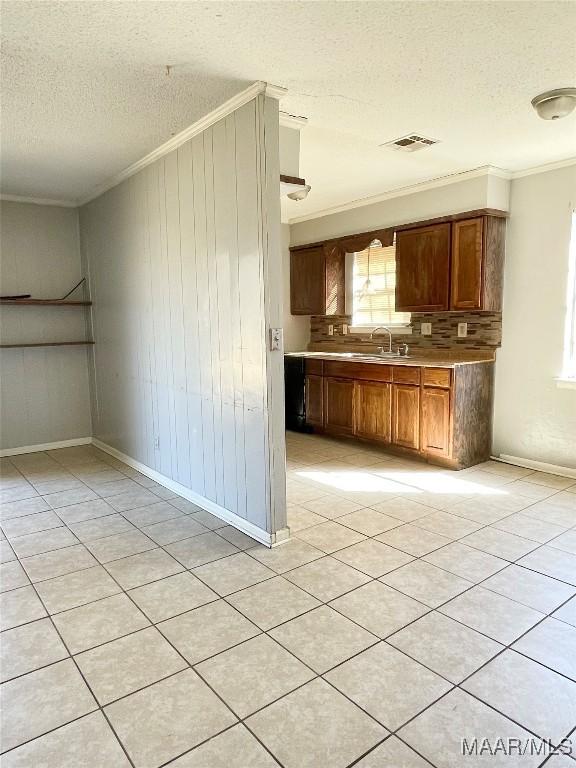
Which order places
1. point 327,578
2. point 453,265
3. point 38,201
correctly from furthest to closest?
point 38,201
point 453,265
point 327,578

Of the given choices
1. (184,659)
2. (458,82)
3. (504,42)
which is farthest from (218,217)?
(184,659)

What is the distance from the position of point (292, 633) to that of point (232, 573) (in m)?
0.59

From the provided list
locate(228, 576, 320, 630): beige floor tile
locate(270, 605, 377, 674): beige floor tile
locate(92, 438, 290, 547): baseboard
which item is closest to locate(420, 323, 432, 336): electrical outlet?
locate(92, 438, 290, 547): baseboard

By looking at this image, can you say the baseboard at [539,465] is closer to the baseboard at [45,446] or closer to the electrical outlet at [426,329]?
the electrical outlet at [426,329]

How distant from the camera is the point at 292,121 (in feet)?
10.0

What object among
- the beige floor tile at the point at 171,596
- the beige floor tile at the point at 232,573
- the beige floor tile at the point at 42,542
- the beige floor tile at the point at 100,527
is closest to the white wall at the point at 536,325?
the beige floor tile at the point at 232,573

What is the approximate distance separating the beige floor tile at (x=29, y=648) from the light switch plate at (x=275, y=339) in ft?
5.47

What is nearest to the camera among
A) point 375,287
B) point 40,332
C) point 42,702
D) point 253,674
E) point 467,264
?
point 42,702

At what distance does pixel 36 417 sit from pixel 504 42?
15.8 ft

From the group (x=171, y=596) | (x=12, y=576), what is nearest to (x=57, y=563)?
(x=12, y=576)

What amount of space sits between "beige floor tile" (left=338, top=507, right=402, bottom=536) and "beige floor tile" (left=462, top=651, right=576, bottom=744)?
1.21m

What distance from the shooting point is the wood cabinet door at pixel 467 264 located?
4.28 metres

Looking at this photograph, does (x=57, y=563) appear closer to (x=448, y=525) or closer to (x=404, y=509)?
→ (x=404, y=509)

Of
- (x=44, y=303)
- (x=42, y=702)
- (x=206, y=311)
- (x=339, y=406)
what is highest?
(x=44, y=303)
